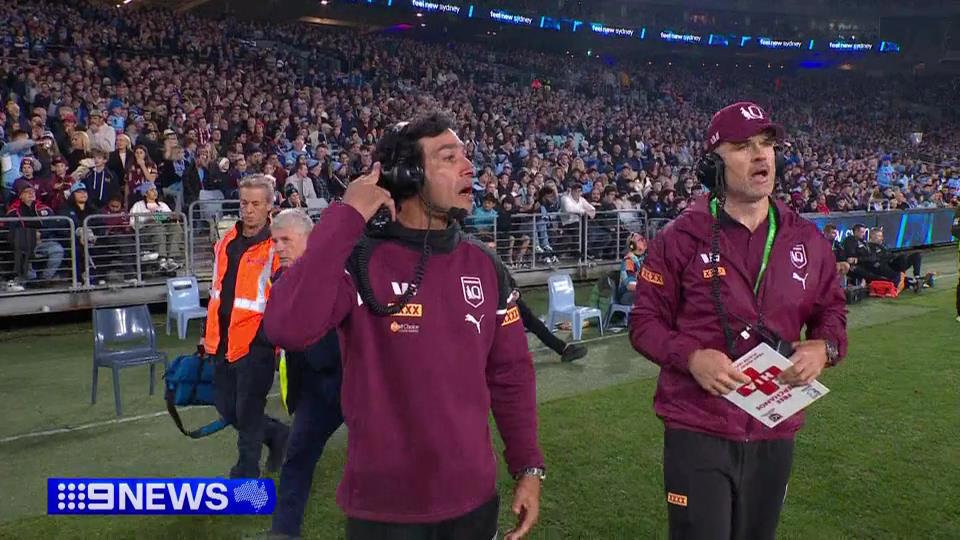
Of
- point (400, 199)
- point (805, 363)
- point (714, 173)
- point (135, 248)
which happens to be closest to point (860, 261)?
point (135, 248)

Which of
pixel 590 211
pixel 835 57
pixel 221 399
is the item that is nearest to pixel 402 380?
pixel 221 399

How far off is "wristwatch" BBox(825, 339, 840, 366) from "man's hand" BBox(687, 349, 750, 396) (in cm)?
38

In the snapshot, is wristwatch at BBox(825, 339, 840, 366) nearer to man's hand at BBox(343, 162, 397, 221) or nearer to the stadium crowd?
the stadium crowd

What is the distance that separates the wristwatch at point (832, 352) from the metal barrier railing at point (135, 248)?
32.1 ft

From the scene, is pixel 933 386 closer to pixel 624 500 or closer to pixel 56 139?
pixel 624 500

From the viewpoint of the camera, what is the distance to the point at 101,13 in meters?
22.2

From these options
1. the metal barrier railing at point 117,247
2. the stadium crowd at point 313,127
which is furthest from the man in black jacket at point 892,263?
the metal barrier railing at point 117,247

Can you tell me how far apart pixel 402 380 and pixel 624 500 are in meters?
3.45

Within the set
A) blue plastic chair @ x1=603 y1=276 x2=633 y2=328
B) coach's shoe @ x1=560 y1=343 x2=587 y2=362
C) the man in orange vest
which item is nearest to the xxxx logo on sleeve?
the man in orange vest

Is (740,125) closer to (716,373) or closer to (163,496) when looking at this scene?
(716,373)

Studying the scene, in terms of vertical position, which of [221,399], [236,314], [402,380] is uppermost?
[402,380]

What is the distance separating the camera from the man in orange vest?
4859 mm

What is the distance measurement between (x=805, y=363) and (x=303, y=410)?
8.74ft

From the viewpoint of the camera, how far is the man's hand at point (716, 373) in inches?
102
